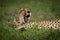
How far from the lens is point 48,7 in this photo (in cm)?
662

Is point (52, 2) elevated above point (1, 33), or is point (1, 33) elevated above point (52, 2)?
point (52, 2)

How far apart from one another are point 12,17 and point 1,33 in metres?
0.78

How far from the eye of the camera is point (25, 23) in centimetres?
598

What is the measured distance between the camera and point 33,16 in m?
6.37

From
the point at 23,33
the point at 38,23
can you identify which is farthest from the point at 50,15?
the point at 23,33

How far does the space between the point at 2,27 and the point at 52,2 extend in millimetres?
1537

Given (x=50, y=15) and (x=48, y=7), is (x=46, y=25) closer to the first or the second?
(x=50, y=15)

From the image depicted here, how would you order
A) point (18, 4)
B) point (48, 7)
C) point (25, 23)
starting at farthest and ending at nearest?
point (18, 4) → point (48, 7) → point (25, 23)

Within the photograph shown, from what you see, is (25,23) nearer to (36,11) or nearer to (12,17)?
(12,17)

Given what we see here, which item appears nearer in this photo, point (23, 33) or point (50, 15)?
point (23, 33)

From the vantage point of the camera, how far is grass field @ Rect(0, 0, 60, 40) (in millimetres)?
5414

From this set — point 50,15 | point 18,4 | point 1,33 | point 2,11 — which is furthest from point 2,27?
point 18,4

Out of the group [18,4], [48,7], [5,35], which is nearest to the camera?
[5,35]

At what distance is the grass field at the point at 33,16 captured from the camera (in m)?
5.41
